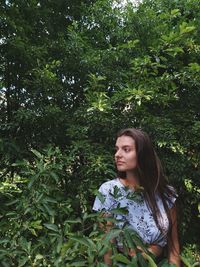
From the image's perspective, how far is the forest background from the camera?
10.9ft

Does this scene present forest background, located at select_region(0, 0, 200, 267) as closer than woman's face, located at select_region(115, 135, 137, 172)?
No

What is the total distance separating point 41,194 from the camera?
81.8 inches

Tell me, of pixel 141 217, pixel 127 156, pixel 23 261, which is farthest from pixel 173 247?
pixel 23 261

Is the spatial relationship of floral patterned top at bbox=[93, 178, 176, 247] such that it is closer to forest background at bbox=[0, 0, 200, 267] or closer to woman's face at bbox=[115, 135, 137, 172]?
woman's face at bbox=[115, 135, 137, 172]

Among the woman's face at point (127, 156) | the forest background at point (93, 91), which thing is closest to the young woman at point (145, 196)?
the woman's face at point (127, 156)

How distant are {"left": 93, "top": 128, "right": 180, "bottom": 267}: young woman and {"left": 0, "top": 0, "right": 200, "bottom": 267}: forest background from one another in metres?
0.79

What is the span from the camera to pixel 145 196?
7.14 feet

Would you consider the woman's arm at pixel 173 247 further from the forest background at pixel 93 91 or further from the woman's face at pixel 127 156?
the forest background at pixel 93 91

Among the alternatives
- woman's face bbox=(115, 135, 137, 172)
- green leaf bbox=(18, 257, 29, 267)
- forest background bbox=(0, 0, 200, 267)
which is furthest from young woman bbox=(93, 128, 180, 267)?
→ forest background bbox=(0, 0, 200, 267)

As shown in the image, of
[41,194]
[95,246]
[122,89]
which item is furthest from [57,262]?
[122,89]

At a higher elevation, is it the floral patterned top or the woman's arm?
the floral patterned top

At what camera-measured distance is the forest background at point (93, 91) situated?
3.31 meters

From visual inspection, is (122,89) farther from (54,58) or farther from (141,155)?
(141,155)

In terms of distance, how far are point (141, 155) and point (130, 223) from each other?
1.17ft
